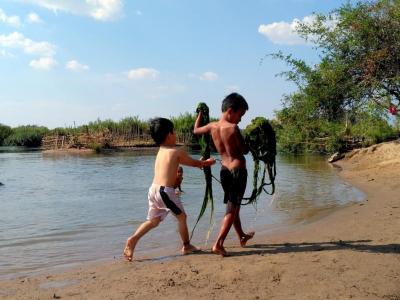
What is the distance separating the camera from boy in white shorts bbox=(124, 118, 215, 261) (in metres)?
5.46

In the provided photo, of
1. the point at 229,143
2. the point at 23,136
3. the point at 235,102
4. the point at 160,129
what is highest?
the point at 23,136

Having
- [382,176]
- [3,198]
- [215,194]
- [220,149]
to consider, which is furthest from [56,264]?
[382,176]

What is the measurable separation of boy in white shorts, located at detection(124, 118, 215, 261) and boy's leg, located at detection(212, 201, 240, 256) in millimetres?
483

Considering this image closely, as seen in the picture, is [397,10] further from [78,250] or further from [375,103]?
[78,250]

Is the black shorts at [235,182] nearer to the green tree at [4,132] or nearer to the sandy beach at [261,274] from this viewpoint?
the sandy beach at [261,274]

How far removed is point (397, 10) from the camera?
12.7 m

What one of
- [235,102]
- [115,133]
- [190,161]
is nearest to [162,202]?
[190,161]

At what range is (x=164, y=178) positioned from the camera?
5.50 m

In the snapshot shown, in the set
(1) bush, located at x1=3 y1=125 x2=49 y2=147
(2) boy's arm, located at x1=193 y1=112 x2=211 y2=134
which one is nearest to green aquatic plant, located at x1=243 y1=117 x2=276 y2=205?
(2) boy's arm, located at x1=193 y1=112 x2=211 y2=134

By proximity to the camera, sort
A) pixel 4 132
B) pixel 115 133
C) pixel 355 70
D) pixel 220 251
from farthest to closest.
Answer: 1. pixel 4 132
2. pixel 115 133
3. pixel 355 70
4. pixel 220 251

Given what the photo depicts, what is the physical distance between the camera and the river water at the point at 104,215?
6.45 m

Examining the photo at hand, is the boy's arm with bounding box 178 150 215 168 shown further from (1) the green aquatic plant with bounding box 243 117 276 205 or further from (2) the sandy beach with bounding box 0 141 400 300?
(2) the sandy beach with bounding box 0 141 400 300

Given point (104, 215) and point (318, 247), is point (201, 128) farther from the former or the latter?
point (104, 215)

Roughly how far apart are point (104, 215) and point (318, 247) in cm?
554
